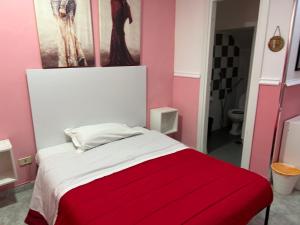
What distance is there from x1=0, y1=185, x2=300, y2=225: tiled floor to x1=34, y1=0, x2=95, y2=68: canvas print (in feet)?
4.48

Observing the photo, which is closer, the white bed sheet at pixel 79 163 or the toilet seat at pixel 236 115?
the white bed sheet at pixel 79 163

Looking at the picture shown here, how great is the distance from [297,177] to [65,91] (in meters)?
2.53

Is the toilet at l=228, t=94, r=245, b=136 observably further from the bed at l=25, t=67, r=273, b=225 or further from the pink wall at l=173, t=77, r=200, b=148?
the bed at l=25, t=67, r=273, b=225

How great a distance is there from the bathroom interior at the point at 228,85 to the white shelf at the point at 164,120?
0.72 m

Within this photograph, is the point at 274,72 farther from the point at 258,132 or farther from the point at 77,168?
the point at 77,168

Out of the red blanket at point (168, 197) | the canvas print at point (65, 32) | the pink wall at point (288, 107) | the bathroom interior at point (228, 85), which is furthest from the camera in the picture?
the bathroom interior at point (228, 85)

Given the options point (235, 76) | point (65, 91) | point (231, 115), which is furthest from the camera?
point (235, 76)

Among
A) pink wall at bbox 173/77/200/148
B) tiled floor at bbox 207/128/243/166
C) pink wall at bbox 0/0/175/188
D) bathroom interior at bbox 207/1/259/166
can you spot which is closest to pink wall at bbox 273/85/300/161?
tiled floor at bbox 207/128/243/166

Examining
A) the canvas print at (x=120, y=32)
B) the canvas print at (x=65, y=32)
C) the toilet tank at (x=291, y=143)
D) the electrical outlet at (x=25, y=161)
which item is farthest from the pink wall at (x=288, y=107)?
the electrical outlet at (x=25, y=161)

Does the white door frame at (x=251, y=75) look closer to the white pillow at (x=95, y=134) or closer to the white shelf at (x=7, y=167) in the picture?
the white pillow at (x=95, y=134)

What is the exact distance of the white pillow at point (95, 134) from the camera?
2.15 metres

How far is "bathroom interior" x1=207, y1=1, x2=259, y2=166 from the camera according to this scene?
3486mm

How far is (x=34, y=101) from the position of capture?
214 cm

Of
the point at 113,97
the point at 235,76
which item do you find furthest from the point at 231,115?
the point at 113,97
